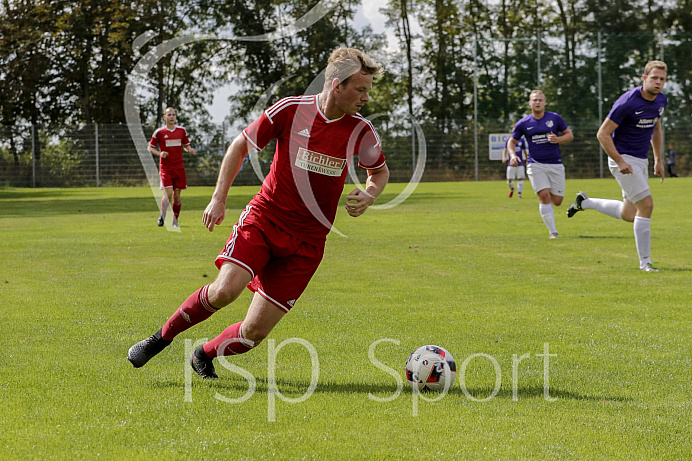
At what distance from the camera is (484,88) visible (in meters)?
45.9

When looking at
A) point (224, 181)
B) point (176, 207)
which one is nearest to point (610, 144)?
point (224, 181)

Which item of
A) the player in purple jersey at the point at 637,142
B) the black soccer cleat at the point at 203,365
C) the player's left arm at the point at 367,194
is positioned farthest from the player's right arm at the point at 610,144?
the black soccer cleat at the point at 203,365

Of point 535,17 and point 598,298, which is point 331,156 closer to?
point 598,298

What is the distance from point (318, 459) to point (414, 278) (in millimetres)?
5884

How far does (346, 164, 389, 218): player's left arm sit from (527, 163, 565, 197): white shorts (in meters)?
9.10

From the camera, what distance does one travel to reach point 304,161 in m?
5.06

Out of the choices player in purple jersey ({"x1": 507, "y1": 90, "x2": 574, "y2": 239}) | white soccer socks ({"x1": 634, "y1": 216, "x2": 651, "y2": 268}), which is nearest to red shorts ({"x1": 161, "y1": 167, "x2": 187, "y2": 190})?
player in purple jersey ({"x1": 507, "y1": 90, "x2": 574, "y2": 239})

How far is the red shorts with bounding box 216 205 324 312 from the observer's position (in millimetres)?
4852

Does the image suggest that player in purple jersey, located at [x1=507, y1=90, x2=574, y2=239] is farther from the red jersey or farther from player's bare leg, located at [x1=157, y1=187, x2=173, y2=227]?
the red jersey

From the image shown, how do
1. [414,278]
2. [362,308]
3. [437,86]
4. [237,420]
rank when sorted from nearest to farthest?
[237,420] → [362,308] → [414,278] → [437,86]

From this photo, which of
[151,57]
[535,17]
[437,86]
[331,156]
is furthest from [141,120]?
[331,156]

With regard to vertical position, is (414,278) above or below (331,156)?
below

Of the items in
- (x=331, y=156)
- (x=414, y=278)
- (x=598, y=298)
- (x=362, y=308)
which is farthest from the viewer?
(x=414, y=278)

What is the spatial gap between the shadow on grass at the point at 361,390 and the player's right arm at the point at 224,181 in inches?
36.6
